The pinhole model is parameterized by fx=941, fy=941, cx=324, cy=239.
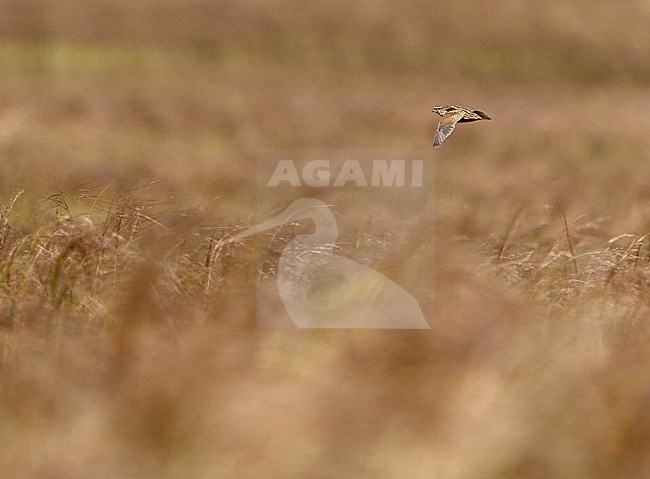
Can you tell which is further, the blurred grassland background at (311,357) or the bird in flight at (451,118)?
the bird in flight at (451,118)

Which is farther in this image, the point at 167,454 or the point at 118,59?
the point at 118,59

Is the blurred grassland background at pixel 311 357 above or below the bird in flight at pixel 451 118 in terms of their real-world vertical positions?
below

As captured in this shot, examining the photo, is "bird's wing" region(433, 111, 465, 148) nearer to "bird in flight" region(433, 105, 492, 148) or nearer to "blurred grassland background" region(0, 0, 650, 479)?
"bird in flight" region(433, 105, 492, 148)

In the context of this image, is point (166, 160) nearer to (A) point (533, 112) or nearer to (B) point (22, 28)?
(A) point (533, 112)

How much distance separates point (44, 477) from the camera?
108 cm

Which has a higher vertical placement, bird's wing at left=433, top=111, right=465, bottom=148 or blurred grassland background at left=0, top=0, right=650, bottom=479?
bird's wing at left=433, top=111, right=465, bottom=148

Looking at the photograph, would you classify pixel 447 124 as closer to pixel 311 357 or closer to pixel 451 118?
pixel 451 118

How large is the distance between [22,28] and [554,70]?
3142 mm

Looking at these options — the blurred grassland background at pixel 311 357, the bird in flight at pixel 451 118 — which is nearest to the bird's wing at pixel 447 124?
the bird in flight at pixel 451 118

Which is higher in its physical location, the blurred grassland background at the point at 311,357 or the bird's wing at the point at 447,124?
the bird's wing at the point at 447,124

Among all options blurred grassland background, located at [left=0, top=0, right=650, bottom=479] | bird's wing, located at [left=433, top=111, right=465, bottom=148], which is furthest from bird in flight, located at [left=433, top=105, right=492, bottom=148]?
blurred grassland background, located at [left=0, top=0, right=650, bottom=479]

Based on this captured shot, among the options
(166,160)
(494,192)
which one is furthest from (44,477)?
(166,160)

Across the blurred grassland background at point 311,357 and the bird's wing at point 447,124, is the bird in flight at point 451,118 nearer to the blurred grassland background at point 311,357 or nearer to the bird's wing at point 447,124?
the bird's wing at point 447,124

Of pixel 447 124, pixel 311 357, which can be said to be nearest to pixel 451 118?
pixel 447 124
